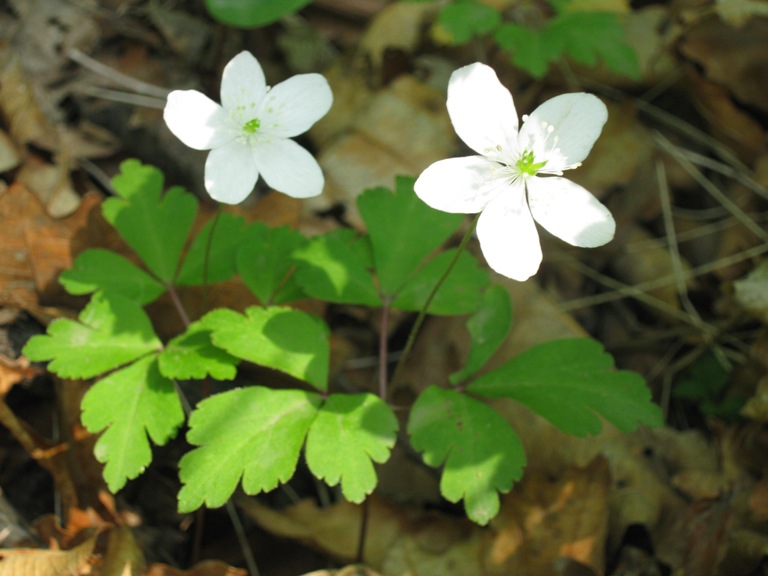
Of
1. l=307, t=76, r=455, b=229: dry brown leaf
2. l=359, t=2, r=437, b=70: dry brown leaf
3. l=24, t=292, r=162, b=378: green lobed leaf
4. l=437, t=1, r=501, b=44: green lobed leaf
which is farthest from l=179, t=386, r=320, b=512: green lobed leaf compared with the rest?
l=359, t=2, r=437, b=70: dry brown leaf

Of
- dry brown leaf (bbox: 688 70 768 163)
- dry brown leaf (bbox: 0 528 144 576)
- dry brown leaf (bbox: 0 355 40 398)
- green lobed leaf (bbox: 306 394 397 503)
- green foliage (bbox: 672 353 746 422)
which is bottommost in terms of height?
green foliage (bbox: 672 353 746 422)

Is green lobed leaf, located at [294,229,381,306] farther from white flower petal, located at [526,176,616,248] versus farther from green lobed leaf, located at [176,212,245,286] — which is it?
white flower petal, located at [526,176,616,248]

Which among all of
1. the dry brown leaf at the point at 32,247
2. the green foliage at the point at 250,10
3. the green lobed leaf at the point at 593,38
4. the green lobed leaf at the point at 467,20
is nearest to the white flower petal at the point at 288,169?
the dry brown leaf at the point at 32,247

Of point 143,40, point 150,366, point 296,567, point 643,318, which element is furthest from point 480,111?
point 143,40

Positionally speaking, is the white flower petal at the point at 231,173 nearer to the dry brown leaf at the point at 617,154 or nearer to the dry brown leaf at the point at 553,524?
the dry brown leaf at the point at 553,524

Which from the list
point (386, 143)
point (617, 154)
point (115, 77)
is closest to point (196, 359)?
point (386, 143)
